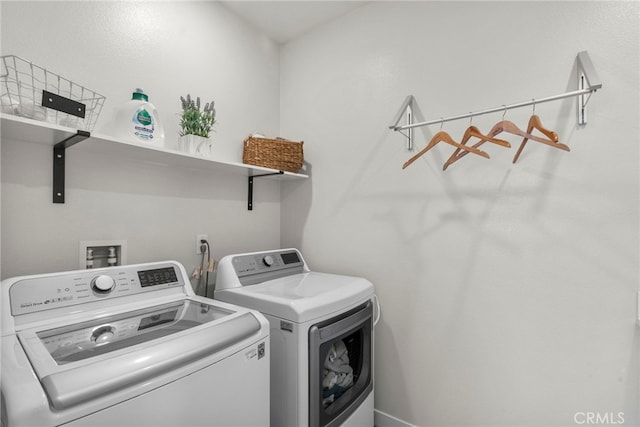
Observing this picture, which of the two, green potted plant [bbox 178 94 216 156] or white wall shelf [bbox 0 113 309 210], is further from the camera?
green potted plant [bbox 178 94 216 156]

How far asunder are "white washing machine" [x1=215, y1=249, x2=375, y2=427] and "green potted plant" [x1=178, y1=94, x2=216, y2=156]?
0.59 meters

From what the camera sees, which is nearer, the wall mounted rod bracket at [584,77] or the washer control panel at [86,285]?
the washer control panel at [86,285]

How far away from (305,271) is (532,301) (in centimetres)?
120

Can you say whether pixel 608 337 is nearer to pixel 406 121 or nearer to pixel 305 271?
pixel 406 121

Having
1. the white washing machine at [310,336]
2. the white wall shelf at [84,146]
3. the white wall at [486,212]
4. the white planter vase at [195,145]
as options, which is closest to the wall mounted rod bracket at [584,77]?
the white wall at [486,212]

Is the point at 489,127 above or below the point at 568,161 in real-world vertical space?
above

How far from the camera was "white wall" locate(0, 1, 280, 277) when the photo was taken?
3.98ft

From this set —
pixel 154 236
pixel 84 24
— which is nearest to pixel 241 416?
pixel 154 236

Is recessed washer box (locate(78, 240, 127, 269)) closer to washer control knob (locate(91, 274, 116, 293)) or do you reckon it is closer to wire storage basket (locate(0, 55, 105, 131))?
washer control knob (locate(91, 274, 116, 293))

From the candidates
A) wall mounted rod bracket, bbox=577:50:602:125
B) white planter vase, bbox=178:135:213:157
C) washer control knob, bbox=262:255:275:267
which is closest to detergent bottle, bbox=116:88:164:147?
white planter vase, bbox=178:135:213:157

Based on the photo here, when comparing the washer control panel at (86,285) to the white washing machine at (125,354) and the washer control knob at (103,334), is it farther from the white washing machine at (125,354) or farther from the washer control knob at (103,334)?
the washer control knob at (103,334)

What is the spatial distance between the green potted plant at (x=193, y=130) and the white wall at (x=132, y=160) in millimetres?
113

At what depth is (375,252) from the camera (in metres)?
1.87

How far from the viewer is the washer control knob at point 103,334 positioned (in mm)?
940
